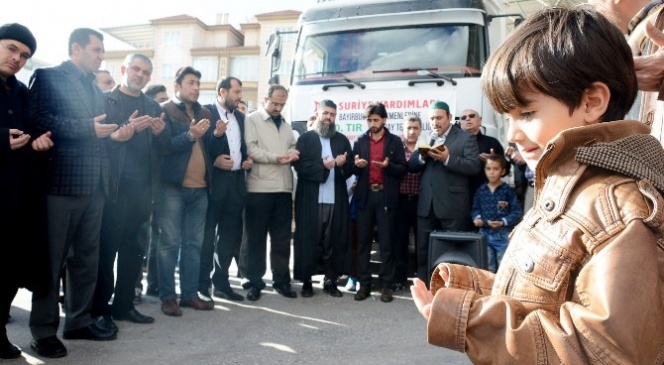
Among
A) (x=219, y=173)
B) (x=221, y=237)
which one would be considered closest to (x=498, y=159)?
(x=219, y=173)

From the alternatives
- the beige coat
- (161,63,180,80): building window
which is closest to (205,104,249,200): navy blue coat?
the beige coat

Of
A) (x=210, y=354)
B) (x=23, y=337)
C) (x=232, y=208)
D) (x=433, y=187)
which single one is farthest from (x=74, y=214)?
(x=433, y=187)

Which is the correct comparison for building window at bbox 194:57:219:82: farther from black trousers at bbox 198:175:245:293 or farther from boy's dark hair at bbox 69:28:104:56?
boy's dark hair at bbox 69:28:104:56

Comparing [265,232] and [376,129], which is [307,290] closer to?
[265,232]

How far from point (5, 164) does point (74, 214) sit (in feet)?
1.78

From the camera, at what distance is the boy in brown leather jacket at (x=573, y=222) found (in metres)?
0.94

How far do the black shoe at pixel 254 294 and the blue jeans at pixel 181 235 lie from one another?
582 millimetres

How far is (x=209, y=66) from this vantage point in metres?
40.5

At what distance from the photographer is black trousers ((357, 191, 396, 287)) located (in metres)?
5.52

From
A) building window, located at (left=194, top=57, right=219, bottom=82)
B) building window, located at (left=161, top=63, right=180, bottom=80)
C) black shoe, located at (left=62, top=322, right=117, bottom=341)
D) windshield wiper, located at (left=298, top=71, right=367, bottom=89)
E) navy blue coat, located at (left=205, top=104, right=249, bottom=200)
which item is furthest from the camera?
building window, located at (left=161, top=63, right=180, bottom=80)

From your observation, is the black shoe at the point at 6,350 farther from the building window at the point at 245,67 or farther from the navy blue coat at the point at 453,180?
the building window at the point at 245,67

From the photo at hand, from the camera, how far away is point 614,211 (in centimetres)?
99

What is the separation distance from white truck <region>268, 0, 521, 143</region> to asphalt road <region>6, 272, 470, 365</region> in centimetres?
225

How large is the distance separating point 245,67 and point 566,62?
1576 inches
